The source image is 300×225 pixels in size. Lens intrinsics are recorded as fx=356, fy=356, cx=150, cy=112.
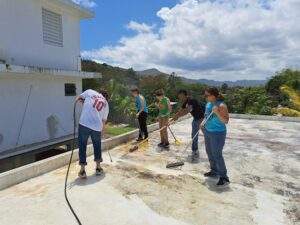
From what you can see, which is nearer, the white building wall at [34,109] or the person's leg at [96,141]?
the person's leg at [96,141]

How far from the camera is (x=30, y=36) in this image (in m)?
12.4

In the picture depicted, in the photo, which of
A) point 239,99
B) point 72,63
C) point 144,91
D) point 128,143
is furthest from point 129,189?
point 144,91

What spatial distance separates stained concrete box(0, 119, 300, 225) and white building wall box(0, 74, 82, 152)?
14.7 ft

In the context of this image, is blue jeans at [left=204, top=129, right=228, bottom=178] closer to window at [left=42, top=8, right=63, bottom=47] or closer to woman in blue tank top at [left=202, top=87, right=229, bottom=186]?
woman in blue tank top at [left=202, top=87, right=229, bottom=186]

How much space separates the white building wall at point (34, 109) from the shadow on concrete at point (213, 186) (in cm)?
723

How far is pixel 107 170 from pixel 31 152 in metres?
5.67

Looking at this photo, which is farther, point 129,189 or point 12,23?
point 12,23

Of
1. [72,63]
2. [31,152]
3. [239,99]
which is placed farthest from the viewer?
[239,99]

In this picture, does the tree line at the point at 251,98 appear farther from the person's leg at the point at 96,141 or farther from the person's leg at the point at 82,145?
the person's leg at the point at 82,145

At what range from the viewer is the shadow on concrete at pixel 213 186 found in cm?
639

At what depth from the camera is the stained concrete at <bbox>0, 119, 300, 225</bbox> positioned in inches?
203

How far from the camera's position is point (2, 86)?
11.3 m

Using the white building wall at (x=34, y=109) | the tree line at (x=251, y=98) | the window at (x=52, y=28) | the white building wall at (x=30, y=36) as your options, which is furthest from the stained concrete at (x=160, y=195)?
the tree line at (x=251, y=98)

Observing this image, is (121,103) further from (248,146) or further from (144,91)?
(248,146)
